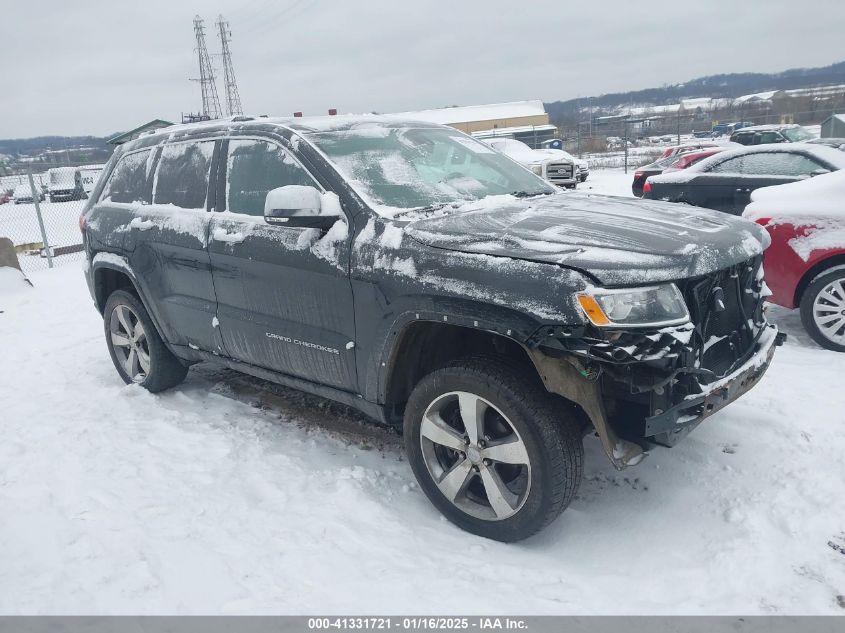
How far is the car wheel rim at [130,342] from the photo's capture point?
4891mm

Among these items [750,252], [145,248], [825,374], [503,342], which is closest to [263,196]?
[145,248]

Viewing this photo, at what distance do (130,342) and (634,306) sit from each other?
3.93 meters

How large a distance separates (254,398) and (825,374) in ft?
13.3

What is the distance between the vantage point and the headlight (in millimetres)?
2484

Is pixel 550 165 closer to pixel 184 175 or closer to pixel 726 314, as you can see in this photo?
pixel 184 175

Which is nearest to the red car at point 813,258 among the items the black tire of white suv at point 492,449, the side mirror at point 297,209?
the black tire of white suv at point 492,449

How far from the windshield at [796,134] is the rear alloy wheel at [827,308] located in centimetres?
2002

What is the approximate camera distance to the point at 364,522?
316cm

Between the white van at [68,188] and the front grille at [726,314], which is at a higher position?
the white van at [68,188]

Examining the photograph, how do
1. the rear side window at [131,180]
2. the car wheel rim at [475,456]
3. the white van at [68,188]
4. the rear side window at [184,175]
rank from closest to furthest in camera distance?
the car wheel rim at [475,456] < the rear side window at [184,175] < the rear side window at [131,180] < the white van at [68,188]

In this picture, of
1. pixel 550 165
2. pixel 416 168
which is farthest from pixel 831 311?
pixel 550 165

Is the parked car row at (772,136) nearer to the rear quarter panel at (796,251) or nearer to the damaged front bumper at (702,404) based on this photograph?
the rear quarter panel at (796,251)

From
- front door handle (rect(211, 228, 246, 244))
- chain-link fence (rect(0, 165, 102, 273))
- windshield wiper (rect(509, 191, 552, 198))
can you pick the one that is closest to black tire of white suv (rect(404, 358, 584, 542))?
windshield wiper (rect(509, 191, 552, 198))

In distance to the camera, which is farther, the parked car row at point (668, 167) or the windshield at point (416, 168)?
the parked car row at point (668, 167)
